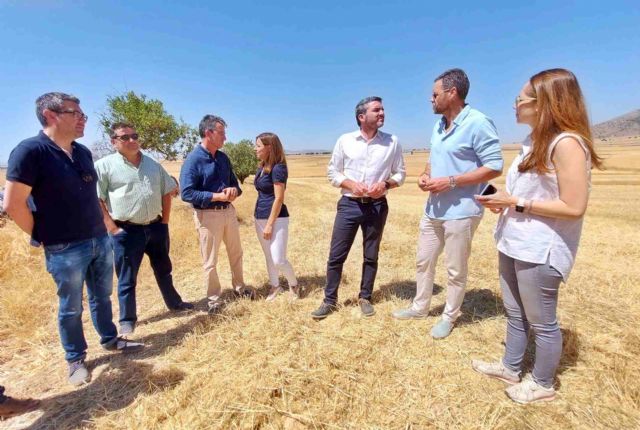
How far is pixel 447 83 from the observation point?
3.13 metres

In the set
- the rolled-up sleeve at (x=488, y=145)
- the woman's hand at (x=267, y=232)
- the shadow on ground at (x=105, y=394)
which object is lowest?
the shadow on ground at (x=105, y=394)

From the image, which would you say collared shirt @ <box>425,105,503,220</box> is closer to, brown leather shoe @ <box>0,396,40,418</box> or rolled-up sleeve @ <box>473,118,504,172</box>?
rolled-up sleeve @ <box>473,118,504,172</box>

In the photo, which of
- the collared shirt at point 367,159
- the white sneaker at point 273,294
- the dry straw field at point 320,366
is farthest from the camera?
the white sneaker at point 273,294

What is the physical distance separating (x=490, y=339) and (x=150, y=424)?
11.1 feet

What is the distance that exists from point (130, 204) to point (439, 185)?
3.59m

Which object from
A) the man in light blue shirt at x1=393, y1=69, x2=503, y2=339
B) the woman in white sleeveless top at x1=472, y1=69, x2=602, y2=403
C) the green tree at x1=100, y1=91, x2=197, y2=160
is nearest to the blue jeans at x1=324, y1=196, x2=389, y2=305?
the man in light blue shirt at x1=393, y1=69, x2=503, y2=339

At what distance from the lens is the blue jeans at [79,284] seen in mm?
2871

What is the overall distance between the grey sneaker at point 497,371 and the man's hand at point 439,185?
1.72m

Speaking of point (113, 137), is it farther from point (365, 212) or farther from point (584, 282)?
point (584, 282)

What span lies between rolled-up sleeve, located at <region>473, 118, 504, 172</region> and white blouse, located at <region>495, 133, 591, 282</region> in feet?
1.75

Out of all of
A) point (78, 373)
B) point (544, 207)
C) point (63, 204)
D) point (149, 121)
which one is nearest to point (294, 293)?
point (78, 373)

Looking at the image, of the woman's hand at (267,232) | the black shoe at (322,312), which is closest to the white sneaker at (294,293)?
the black shoe at (322,312)

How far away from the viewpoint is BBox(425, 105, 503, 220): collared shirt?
9.92 feet

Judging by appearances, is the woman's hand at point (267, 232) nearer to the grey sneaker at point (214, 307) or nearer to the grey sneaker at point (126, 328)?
the grey sneaker at point (214, 307)
